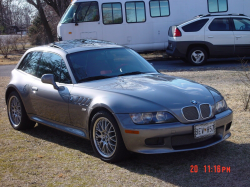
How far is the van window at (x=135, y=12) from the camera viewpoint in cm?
1633

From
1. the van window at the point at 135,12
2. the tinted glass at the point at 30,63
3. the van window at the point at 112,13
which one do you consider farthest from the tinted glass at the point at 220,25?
the tinted glass at the point at 30,63

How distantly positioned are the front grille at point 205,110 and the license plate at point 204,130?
12 cm

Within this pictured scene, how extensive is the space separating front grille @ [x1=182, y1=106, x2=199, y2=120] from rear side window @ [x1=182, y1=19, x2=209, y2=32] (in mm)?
10091

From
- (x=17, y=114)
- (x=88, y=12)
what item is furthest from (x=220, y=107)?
(x=88, y=12)

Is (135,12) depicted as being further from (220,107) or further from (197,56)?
(220,107)

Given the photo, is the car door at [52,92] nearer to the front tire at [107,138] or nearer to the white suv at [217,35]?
the front tire at [107,138]

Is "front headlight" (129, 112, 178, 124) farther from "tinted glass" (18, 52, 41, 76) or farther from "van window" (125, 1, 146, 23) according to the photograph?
"van window" (125, 1, 146, 23)

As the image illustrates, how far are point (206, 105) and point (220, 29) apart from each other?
10.1 m

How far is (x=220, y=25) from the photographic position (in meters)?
14.0

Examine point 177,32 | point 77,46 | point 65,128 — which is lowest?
point 65,128

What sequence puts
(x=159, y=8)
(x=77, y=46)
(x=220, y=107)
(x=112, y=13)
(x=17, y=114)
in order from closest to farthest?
(x=220, y=107) → (x=77, y=46) → (x=17, y=114) → (x=112, y=13) → (x=159, y=8)

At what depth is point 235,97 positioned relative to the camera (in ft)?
26.2

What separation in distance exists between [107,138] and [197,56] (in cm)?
1026

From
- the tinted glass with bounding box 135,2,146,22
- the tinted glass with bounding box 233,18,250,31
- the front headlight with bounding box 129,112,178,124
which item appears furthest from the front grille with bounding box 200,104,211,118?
the tinted glass with bounding box 135,2,146,22
